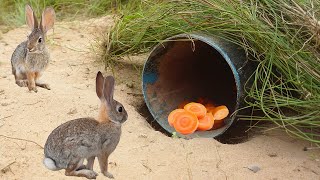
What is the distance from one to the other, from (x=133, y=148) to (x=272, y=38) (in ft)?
3.57

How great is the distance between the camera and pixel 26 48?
1.84 m

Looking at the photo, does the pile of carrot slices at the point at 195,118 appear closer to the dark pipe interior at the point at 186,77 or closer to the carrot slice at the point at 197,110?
the carrot slice at the point at 197,110

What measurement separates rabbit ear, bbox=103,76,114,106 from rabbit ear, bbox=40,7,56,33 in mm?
337

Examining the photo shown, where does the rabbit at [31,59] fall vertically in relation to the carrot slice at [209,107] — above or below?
above

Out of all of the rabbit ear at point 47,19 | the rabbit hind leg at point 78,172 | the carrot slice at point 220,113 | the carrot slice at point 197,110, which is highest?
the rabbit ear at point 47,19

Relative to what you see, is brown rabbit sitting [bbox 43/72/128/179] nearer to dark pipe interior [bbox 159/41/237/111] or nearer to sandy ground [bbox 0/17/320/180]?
sandy ground [bbox 0/17/320/180]

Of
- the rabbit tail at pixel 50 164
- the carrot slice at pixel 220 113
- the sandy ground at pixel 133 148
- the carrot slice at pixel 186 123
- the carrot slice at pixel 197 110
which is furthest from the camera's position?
the carrot slice at pixel 220 113

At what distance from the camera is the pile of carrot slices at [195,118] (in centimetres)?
392

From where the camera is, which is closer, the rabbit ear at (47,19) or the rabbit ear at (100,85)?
the rabbit ear at (100,85)

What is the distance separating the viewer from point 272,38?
12.4 ft

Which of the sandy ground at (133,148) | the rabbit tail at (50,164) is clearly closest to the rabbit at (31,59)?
the rabbit tail at (50,164)

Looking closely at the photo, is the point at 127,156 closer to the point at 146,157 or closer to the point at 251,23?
the point at 146,157

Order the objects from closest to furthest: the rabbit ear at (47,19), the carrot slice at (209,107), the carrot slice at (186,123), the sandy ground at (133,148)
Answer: the rabbit ear at (47,19) < the sandy ground at (133,148) < the carrot slice at (186,123) < the carrot slice at (209,107)

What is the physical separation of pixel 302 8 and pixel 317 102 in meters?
0.65
